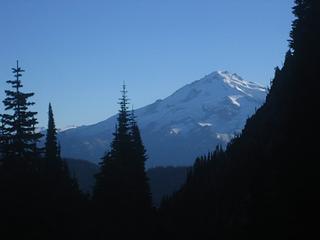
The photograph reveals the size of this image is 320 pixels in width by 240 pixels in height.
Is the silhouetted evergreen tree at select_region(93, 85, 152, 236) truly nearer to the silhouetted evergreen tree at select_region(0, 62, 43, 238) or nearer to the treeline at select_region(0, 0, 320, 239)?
the treeline at select_region(0, 0, 320, 239)

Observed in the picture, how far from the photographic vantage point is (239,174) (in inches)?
1795

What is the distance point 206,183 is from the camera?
5403 cm

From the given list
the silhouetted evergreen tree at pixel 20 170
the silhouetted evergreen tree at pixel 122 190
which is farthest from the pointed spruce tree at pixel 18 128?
the silhouetted evergreen tree at pixel 122 190

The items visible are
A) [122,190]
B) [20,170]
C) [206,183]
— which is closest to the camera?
[20,170]

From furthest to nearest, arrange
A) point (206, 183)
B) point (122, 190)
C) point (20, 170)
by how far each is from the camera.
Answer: point (206, 183)
point (122, 190)
point (20, 170)

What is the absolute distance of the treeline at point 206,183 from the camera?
3359cm

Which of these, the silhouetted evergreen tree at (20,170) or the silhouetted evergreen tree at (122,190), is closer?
the silhouetted evergreen tree at (20,170)

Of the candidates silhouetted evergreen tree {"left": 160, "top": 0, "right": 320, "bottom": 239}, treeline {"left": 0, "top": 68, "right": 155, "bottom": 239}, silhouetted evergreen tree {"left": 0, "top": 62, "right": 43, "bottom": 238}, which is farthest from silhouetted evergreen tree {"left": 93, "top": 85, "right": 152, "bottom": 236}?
silhouetted evergreen tree {"left": 0, "top": 62, "right": 43, "bottom": 238}

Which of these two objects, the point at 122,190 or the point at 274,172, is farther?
the point at 122,190

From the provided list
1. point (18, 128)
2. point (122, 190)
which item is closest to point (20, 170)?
point (18, 128)

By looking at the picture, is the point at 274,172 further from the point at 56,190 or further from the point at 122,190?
the point at 122,190

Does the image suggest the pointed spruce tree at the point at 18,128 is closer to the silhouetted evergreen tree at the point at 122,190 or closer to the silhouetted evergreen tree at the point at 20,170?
the silhouetted evergreen tree at the point at 20,170

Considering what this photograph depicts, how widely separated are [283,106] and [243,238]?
34.4ft

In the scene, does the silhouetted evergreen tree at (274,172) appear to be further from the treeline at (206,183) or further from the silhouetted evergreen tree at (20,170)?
the silhouetted evergreen tree at (20,170)
